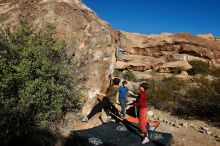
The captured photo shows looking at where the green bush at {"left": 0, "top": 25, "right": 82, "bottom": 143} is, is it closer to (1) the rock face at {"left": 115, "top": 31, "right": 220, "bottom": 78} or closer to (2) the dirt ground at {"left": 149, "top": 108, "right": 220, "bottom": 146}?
(2) the dirt ground at {"left": 149, "top": 108, "right": 220, "bottom": 146}

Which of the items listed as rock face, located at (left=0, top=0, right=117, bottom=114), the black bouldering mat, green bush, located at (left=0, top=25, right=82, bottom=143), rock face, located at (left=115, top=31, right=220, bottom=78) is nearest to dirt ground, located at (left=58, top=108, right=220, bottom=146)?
the black bouldering mat

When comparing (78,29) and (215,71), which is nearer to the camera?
(78,29)

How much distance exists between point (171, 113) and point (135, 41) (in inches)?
734

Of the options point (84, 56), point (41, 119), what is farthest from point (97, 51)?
point (41, 119)

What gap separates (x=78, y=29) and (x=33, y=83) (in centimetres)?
425

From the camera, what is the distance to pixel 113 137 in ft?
27.7

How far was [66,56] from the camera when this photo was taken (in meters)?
8.90

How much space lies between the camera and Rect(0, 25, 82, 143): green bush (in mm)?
6859

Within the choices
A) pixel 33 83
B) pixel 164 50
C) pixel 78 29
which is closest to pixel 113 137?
pixel 33 83

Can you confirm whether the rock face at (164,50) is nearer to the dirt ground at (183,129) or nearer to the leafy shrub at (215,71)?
the leafy shrub at (215,71)

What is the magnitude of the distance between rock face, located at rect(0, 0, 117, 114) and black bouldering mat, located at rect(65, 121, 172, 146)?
140cm

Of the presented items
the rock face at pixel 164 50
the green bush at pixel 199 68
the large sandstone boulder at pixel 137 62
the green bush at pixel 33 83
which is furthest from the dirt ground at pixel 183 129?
the rock face at pixel 164 50

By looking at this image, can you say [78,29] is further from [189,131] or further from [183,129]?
[189,131]

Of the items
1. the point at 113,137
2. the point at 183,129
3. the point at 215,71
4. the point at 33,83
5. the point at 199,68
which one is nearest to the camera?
the point at 33,83
